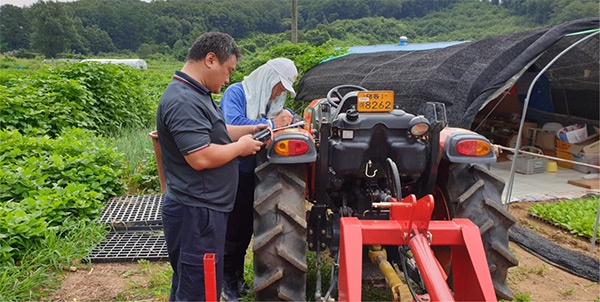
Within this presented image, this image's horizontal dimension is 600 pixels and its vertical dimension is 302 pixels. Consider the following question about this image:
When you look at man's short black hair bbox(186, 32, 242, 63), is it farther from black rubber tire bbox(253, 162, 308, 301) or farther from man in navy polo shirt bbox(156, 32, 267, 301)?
black rubber tire bbox(253, 162, 308, 301)

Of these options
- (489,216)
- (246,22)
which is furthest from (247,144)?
(246,22)

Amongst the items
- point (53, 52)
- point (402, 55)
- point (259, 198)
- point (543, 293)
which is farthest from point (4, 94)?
point (53, 52)

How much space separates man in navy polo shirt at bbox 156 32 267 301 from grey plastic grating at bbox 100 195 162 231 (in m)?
2.31

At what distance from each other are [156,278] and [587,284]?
11.7 ft

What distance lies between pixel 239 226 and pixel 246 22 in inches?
1515

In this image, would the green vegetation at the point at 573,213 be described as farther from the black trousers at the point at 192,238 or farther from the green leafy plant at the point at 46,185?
the green leafy plant at the point at 46,185

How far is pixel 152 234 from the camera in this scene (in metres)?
4.46

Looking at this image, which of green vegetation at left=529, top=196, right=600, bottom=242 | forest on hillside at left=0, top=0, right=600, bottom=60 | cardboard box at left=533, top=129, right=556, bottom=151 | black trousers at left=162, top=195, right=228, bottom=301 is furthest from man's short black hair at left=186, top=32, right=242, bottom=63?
forest on hillside at left=0, top=0, right=600, bottom=60

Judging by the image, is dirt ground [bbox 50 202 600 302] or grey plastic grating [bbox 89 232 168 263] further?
grey plastic grating [bbox 89 232 168 263]

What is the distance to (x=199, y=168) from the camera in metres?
2.16

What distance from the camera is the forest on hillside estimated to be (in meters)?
27.6

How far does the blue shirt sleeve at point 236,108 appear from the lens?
318cm

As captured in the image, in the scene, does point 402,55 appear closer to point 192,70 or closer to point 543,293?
point 543,293

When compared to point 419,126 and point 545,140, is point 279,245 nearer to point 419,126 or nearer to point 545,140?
point 419,126
